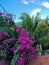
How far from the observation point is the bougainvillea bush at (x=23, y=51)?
671cm

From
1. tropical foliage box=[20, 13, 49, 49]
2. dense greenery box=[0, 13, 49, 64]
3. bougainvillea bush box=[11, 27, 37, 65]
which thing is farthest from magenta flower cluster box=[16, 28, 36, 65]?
tropical foliage box=[20, 13, 49, 49]

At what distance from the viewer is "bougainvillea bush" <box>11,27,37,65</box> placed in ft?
22.0

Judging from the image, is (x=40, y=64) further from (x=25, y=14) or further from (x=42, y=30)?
(x=25, y=14)

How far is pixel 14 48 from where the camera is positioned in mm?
7141

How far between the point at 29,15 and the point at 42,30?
0.80m

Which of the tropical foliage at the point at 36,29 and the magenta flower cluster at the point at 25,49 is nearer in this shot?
the magenta flower cluster at the point at 25,49

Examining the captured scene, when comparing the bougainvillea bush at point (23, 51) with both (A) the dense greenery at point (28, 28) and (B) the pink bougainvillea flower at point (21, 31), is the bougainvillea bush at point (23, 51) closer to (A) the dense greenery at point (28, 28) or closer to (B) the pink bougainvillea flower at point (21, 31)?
(B) the pink bougainvillea flower at point (21, 31)

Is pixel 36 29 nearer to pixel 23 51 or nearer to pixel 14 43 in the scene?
pixel 14 43

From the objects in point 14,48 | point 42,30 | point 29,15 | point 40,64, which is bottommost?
point 40,64

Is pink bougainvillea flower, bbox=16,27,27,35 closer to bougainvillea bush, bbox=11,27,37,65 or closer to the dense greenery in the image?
bougainvillea bush, bbox=11,27,37,65

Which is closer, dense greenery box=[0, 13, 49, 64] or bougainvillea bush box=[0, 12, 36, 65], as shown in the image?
bougainvillea bush box=[0, 12, 36, 65]

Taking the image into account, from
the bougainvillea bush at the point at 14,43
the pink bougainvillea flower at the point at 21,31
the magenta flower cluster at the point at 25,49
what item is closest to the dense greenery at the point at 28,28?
the bougainvillea bush at the point at 14,43

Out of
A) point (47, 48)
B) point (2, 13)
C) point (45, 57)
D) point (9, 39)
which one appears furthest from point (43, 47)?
point (2, 13)

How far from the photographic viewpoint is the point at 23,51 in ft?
22.2
